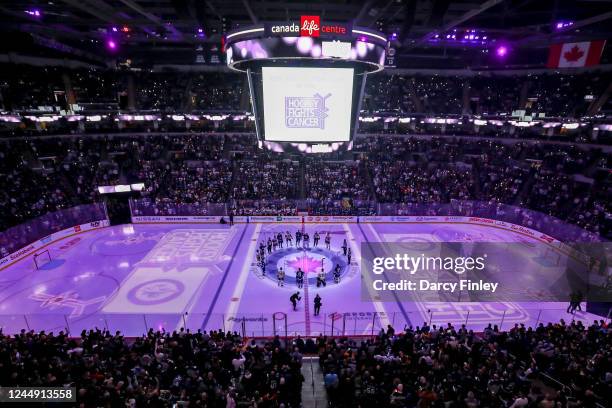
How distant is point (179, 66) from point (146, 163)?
14.9 m

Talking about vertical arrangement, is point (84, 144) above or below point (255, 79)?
below

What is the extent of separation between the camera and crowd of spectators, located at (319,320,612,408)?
27.0 feet

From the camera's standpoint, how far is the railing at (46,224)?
72.4 ft

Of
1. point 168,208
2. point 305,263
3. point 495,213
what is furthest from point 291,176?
point 495,213

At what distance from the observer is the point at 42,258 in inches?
907

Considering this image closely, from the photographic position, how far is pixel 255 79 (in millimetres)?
16688

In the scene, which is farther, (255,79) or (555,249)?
(555,249)

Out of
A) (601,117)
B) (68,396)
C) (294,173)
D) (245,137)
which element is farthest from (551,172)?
(68,396)

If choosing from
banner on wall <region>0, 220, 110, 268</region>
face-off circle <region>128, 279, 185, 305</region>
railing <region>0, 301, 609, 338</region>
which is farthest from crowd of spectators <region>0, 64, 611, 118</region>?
railing <region>0, 301, 609, 338</region>

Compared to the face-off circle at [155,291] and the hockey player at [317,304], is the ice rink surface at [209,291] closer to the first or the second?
the face-off circle at [155,291]

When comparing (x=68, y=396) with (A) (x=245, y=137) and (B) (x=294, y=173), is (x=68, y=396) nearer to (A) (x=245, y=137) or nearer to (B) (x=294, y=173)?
(B) (x=294, y=173)

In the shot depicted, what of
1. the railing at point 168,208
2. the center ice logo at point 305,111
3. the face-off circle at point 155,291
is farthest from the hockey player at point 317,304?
the railing at point 168,208

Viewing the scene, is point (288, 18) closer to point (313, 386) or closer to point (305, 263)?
point (305, 263)

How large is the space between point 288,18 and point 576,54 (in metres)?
23.8
